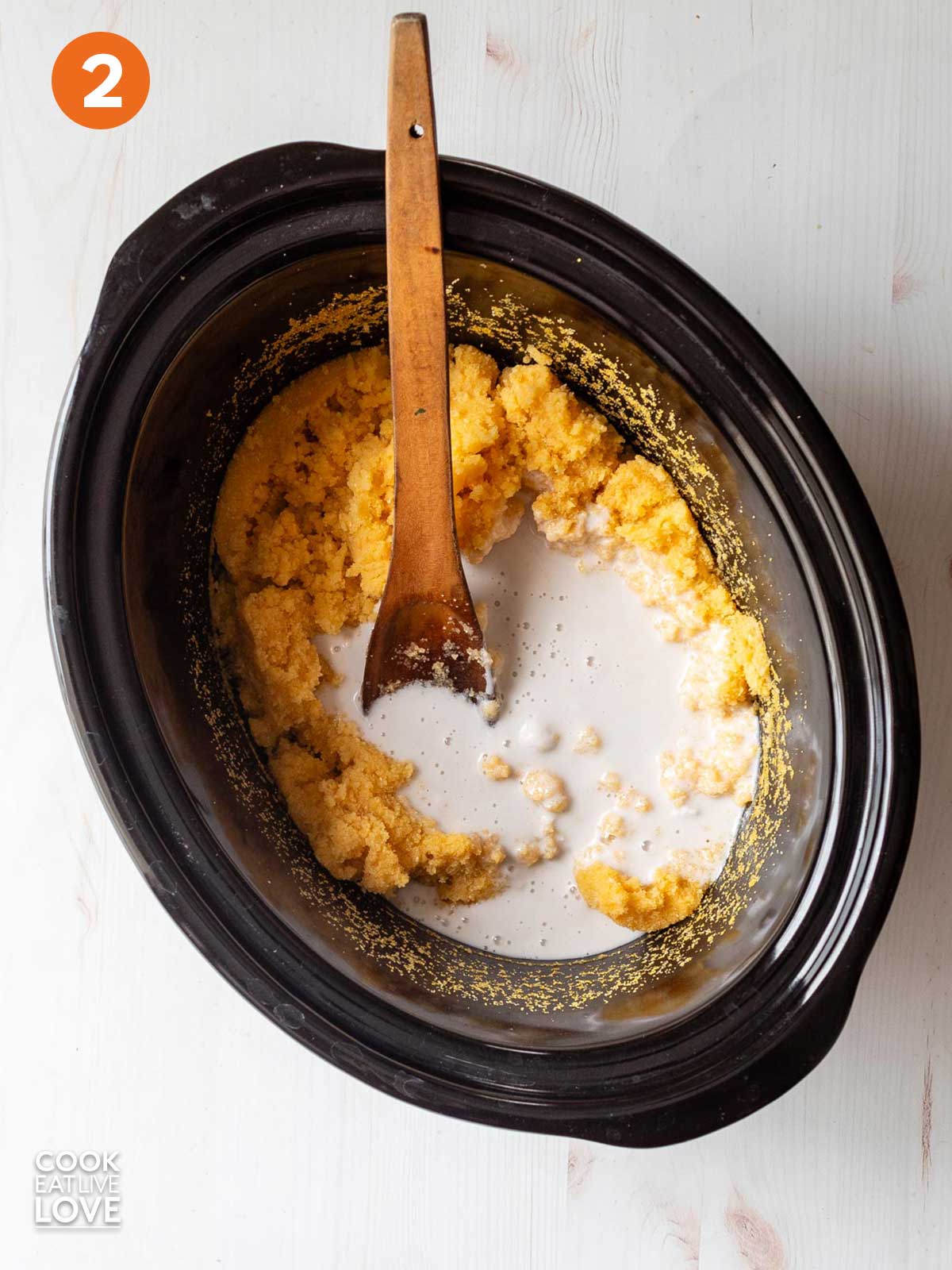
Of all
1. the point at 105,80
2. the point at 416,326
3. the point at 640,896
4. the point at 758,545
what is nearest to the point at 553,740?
the point at 640,896

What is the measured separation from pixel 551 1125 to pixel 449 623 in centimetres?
41

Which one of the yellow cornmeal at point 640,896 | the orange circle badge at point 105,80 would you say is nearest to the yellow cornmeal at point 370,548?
the yellow cornmeal at point 640,896

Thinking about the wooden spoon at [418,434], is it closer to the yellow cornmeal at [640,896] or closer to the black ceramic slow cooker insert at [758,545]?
the black ceramic slow cooker insert at [758,545]

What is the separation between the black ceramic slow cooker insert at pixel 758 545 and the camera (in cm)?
74

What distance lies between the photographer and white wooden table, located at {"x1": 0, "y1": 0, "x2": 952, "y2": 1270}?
3.11 feet

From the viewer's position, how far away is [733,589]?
36.3 inches

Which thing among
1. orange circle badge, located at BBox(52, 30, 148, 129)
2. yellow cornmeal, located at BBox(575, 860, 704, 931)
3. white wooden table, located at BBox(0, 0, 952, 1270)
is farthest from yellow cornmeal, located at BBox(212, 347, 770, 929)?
orange circle badge, located at BBox(52, 30, 148, 129)

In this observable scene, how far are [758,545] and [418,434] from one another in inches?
11.4

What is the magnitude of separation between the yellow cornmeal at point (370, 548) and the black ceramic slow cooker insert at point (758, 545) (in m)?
0.10

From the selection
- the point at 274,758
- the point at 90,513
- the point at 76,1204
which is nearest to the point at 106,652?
the point at 90,513

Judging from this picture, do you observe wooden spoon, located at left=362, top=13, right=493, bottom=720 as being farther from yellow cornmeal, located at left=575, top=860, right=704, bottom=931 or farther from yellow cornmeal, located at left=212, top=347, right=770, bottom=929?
yellow cornmeal, located at left=575, top=860, right=704, bottom=931

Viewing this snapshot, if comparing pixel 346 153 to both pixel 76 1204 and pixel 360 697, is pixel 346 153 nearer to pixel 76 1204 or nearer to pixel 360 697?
pixel 360 697

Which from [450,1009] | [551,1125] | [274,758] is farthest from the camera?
[274,758]

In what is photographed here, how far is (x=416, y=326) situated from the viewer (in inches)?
30.4
